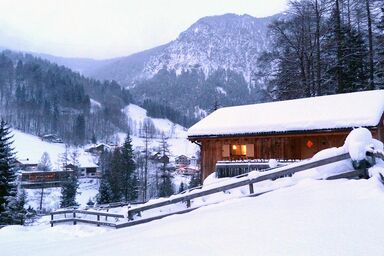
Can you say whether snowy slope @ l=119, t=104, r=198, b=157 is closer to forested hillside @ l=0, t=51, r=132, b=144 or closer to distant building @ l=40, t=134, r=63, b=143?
Answer: forested hillside @ l=0, t=51, r=132, b=144

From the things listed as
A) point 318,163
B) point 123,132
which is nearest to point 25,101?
point 123,132

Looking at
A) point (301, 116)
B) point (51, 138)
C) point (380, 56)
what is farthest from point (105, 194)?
point (51, 138)

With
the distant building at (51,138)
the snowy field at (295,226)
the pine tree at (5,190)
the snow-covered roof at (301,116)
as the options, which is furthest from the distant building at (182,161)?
the snowy field at (295,226)

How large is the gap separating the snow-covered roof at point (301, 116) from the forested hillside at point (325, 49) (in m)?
9.87

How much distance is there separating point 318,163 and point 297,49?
1044 inches

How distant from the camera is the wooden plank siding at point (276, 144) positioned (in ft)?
61.6

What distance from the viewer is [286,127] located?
19.3 meters

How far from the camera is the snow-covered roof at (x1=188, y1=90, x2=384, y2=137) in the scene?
57.9 ft

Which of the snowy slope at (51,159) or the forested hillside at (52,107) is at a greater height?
the forested hillside at (52,107)

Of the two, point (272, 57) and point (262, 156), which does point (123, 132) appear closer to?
point (272, 57)

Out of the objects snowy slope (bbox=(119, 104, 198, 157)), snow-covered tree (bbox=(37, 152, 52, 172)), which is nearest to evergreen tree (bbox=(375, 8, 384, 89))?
snow-covered tree (bbox=(37, 152, 52, 172))

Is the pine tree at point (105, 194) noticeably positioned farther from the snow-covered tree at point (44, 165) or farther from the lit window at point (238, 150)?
the snow-covered tree at point (44, 165)

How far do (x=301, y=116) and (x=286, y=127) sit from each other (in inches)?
46.2

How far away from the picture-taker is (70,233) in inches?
622
